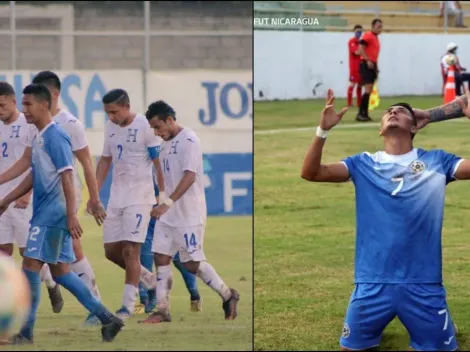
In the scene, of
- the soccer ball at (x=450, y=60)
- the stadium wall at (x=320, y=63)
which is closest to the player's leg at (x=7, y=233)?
the soccer ball at (x=450, y=60)

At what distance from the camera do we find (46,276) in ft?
19.2

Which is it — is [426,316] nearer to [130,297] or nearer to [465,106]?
[465,106]

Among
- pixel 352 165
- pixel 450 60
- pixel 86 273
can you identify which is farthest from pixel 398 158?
pixel 450 60

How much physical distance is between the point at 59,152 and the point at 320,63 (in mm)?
12780

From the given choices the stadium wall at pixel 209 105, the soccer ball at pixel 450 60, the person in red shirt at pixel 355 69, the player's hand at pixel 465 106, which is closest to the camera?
the player's hand at pixel 465 106

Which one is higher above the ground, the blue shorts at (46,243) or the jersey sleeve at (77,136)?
the jersey sleeve at (77,136)

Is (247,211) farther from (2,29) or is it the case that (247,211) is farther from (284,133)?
(284,133)

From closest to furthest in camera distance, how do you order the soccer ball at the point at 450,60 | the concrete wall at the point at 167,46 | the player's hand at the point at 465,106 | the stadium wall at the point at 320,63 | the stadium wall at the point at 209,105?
the player's hand at the point at 465,106 → the stadium wall at the point at 209,105 → the concrete wall at the point at 167,46 → the soccer ball at the point at 450,60 → the stadium wall at the point at 320,63

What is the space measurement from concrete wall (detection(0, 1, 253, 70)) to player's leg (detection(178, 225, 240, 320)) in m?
1.27

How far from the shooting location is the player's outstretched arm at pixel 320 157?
4926mm

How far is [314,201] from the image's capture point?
9375 mm

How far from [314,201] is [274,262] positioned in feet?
6.84

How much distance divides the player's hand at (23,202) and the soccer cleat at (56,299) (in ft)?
1.49

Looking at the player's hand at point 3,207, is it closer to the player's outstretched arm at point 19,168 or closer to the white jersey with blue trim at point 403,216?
the player's outstretched arm at point 19,168
